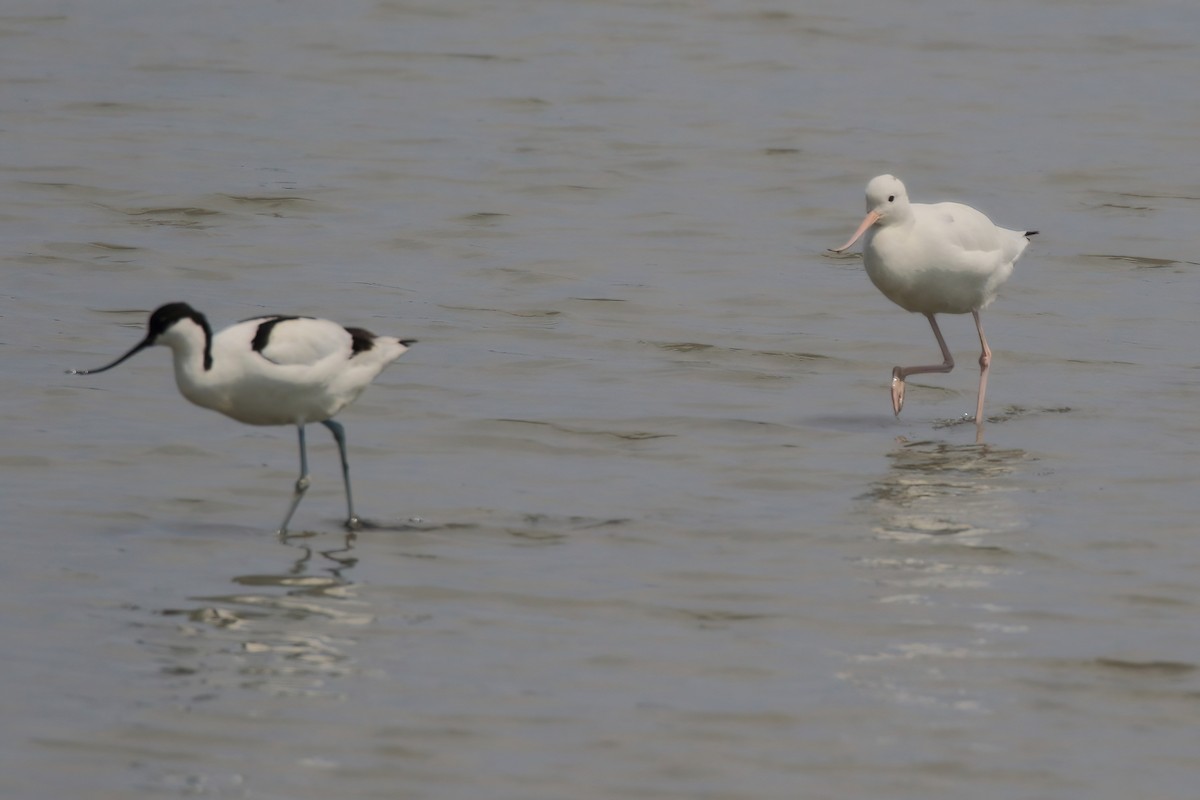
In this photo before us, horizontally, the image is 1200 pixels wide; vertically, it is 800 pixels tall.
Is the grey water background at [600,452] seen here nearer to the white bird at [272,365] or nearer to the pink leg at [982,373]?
the pink leg at [982,373]

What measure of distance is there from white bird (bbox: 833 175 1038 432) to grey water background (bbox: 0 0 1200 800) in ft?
1.99

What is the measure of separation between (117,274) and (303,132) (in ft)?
19.5

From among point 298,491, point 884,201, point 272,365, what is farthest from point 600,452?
point 884,201

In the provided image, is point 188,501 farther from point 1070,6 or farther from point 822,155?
point 1070,6

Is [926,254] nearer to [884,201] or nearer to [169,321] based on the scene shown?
[884,201]

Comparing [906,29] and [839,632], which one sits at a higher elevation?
[906,29]

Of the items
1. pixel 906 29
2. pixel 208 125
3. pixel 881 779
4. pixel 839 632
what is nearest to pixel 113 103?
pixel 208 125

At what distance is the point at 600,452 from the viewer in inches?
404

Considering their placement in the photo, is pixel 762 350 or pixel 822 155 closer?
pixel 762 350

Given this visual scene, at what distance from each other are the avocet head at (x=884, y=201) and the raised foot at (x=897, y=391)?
0.74 meters

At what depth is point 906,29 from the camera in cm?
2562

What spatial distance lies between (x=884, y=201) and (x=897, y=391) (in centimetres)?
104

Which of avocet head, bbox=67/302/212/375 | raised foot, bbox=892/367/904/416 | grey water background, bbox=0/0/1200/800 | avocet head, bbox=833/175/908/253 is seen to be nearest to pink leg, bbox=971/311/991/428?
grey water background, bbox=0/0/1200/800

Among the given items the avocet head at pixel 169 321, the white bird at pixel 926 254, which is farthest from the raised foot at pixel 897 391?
the avocet head at pixel 169 321
